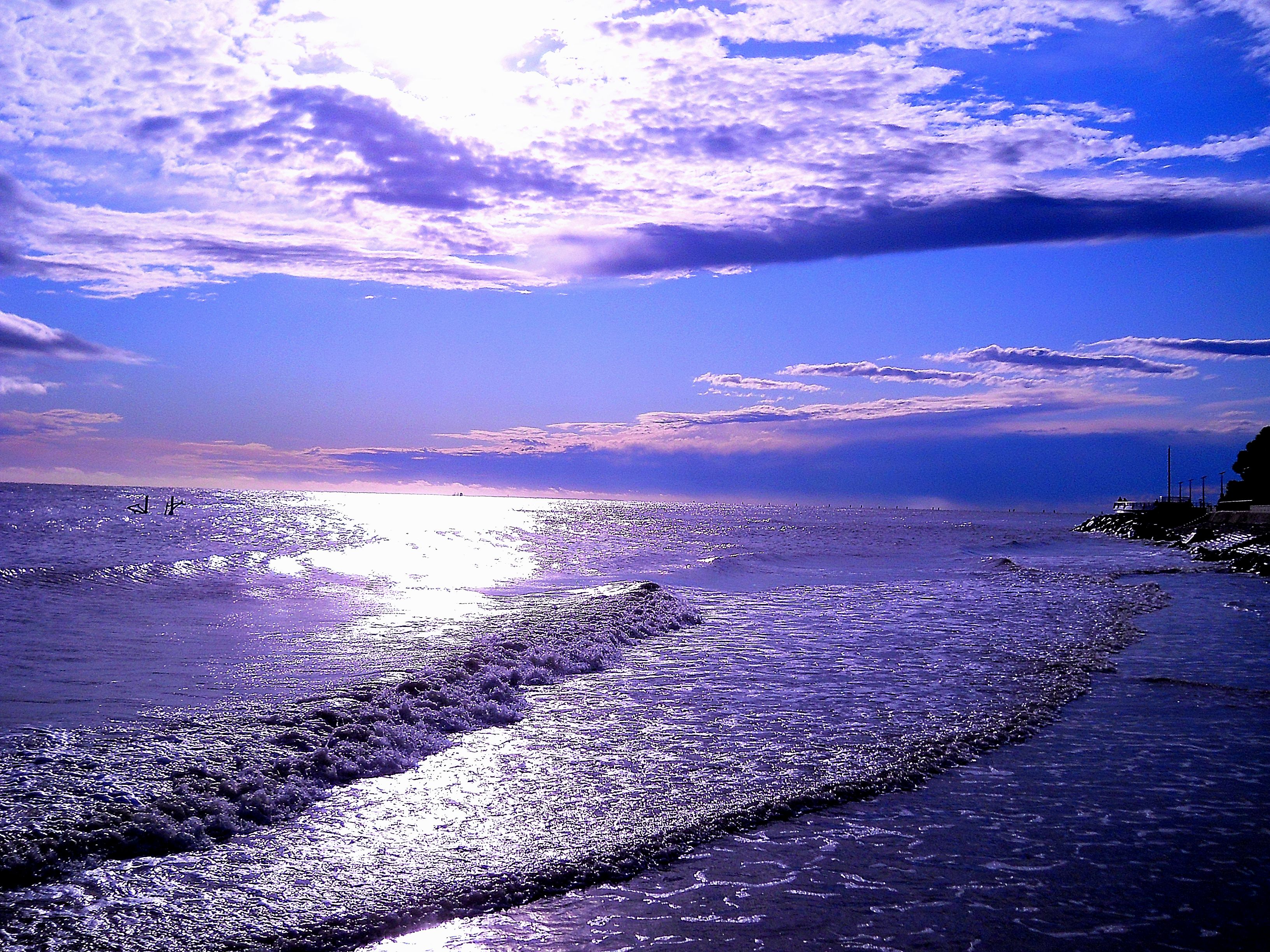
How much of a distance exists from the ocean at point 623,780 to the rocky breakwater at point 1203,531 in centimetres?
2395

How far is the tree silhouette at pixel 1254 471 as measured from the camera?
294 ft

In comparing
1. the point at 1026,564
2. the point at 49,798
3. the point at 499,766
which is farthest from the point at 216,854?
the point at 1026,564

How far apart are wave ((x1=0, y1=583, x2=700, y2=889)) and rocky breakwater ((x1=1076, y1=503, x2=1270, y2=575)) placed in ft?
126

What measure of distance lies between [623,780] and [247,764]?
3.98 meters

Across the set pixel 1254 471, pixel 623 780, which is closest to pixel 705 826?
pixel 623 780

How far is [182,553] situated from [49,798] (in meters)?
38.2

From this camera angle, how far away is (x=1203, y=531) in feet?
219

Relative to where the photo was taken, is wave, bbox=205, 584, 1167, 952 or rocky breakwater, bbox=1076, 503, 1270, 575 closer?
wave, bbox=205, 584, 1167, 952

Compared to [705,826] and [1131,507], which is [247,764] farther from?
[1131,507]

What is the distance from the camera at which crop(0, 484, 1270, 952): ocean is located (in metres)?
6.07

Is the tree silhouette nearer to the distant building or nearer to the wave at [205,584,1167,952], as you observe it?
the distant building

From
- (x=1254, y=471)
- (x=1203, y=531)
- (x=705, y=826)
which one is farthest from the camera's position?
(x=1254, y=471)

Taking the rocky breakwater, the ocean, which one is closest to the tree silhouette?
the rocky breakwater

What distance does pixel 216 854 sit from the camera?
7102 millimetres
